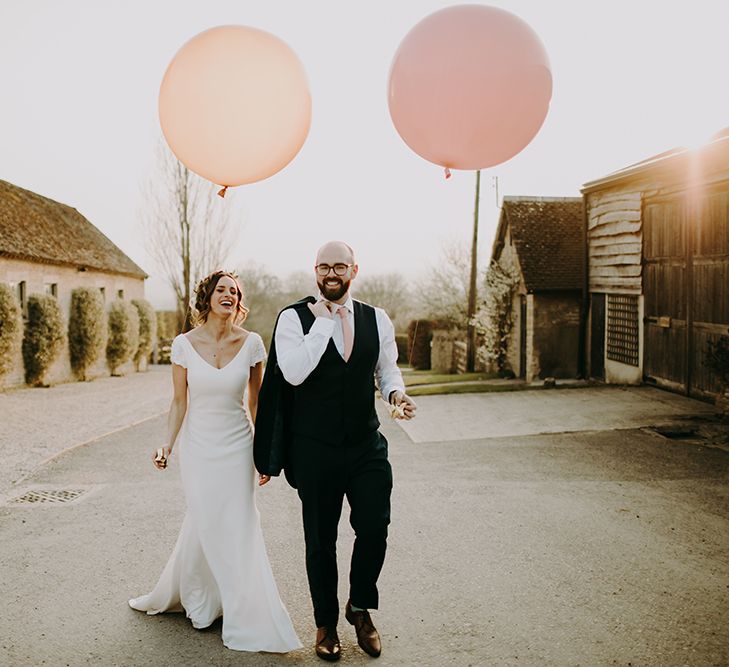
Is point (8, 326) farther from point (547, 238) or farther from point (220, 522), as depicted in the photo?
point (220, 522)

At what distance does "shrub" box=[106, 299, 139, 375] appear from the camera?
2469 cm

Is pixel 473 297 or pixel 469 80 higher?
pixel 469 80

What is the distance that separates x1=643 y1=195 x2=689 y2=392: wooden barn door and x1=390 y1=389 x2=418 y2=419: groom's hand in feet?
30.7

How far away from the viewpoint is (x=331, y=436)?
11.1 feet

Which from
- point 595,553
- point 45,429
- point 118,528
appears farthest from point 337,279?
point 45,429

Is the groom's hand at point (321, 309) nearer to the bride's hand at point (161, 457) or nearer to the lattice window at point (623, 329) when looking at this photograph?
the bride's hand at point (161, 457)

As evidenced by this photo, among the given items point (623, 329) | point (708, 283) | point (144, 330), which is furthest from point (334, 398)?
point (144, 330)

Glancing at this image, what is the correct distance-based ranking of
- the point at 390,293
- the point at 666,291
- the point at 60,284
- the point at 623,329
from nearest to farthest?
1. the point at 666,291
2. the point at 623,329
3. the point at 60,284
4. the point at 390,293

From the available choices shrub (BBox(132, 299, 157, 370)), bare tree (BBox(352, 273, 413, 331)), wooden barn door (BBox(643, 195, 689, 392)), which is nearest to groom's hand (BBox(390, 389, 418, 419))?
wooden barn door (BBox(643, 195, 689, 392))

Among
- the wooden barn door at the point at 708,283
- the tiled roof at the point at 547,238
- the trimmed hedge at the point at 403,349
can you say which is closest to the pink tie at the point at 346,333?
the wooden barn door at the point at 708,283

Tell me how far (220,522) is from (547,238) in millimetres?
15339

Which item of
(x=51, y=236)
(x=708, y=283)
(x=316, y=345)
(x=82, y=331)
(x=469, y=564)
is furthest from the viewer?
(x=51, y=236)

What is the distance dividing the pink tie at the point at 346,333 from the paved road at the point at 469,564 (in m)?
1.47

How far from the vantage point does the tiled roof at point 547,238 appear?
16438 millimetres
